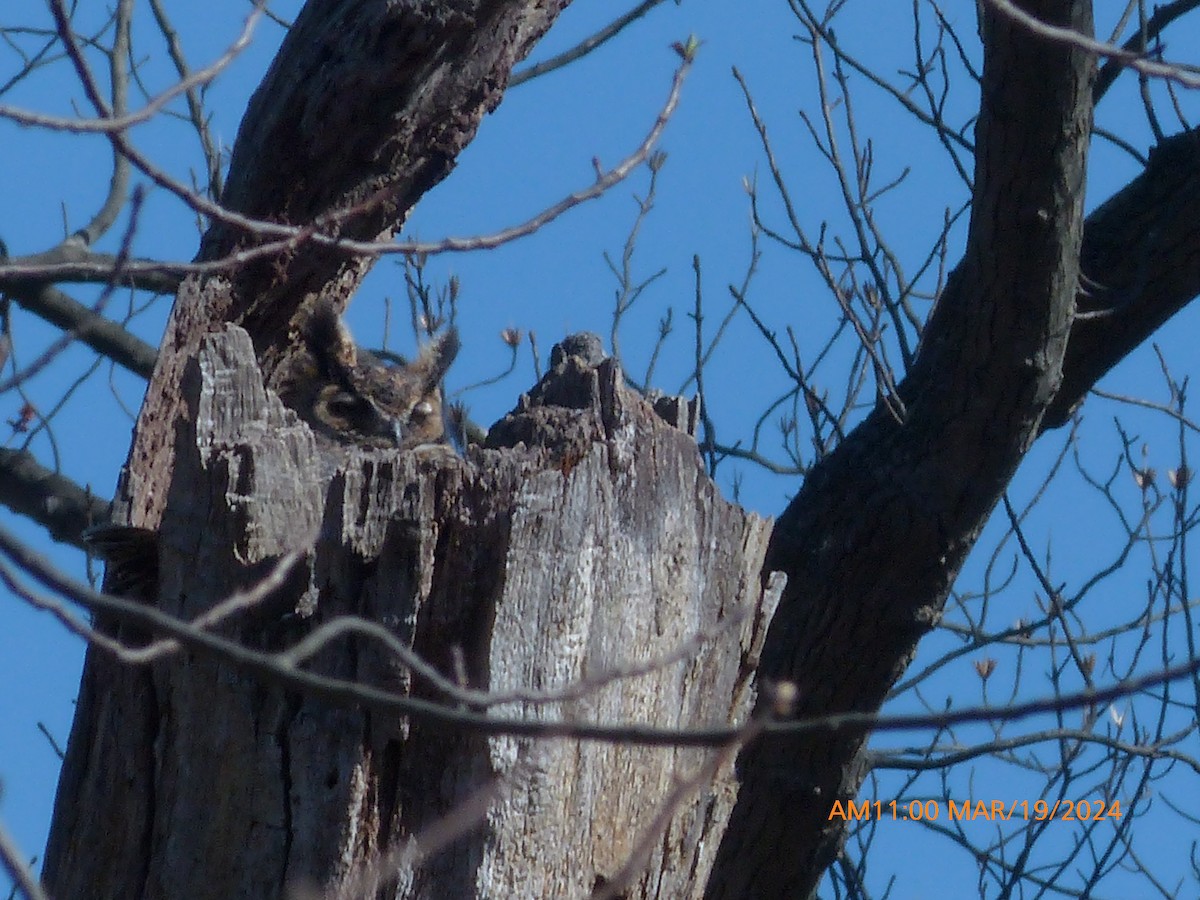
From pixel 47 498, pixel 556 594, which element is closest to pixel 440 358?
pixel 47 498

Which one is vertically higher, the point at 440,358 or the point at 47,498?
the point at 440,358

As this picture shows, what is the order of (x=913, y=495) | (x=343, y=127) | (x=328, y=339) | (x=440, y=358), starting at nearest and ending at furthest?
1. (x=913, y=495)
2. (x=343, y=127)
3. (x=328, y=339)
4. (x=440, y=358)

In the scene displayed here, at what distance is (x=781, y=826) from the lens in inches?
126

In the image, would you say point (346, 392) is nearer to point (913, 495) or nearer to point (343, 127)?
point (343, 127)

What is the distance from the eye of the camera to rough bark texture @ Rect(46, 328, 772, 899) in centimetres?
215

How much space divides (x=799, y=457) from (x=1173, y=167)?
1507mm

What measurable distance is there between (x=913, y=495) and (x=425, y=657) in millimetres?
1344

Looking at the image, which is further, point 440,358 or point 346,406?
point 440,358

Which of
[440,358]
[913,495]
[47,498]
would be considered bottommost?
[913,495]

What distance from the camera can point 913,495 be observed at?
3176 mm

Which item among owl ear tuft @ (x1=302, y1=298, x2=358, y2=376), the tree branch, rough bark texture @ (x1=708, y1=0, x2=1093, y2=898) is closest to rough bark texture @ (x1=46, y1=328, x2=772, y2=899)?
rough bark texture @ (x1=708, y1=0, x2=1093, y2=898)

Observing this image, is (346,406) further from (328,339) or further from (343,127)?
(343,127)

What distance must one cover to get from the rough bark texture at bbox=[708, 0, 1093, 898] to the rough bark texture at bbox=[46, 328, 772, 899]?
769 mm

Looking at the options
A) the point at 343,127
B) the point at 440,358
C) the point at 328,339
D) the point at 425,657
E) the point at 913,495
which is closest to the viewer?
the point at 425,657
